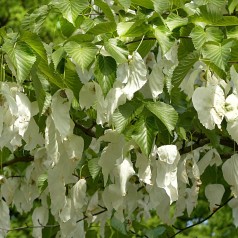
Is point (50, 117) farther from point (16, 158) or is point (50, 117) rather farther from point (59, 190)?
point (16, 158)

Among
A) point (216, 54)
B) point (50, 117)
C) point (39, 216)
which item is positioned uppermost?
point (216, 54)

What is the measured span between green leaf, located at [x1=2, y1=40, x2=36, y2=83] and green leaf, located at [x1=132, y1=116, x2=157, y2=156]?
25 cm

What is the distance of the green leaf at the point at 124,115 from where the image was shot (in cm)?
156

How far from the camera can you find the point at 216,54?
151 centimetres

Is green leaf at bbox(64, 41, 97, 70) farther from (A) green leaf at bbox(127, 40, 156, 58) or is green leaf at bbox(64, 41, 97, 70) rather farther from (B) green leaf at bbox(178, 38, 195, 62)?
(B) green leaf at bbox(178, 38, 195, 62)

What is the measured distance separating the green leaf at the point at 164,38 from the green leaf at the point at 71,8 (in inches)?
8.3

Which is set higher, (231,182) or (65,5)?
(65,5)

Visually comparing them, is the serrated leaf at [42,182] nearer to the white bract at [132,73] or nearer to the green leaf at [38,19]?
the green leaf at [38,19]

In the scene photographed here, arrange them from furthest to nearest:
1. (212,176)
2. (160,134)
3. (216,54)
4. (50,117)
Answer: (212,176), (160,134), (50,117), (216,54)

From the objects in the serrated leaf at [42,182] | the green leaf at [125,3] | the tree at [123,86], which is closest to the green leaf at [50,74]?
the tree at [123,86]

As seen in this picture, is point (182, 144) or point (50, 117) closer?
point (50, 117)

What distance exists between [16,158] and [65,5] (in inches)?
33.4

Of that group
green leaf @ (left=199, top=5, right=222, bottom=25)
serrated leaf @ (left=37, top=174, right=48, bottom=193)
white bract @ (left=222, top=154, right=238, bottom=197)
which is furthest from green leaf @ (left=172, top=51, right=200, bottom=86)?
serrated leaf @ (left=37, top=174, right=48, bottom=193)

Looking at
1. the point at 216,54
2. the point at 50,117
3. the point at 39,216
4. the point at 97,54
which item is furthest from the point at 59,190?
the point at 39,216
